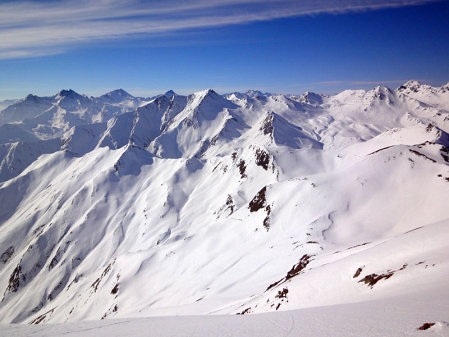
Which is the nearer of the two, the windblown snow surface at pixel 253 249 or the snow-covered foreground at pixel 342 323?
the snow-covered foreground at pixel 342 323

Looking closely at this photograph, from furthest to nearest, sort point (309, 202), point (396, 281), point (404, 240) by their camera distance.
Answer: point (309, 202)
point (404, 240)
point (396, 281)

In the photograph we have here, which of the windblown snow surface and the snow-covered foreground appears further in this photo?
the windblown snow surface

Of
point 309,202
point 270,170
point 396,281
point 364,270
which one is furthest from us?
point 270,170

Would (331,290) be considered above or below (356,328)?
below

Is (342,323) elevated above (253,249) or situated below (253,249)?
above

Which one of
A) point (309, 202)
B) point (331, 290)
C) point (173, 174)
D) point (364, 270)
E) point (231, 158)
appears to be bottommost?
point (173, 174)

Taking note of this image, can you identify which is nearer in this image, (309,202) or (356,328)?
(356,328)

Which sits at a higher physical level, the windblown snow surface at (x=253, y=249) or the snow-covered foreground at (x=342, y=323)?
the snow-covered foreground at (x=342, y=323)

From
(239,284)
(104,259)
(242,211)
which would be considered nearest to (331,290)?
(239,284)

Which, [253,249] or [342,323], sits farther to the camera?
[253,249]

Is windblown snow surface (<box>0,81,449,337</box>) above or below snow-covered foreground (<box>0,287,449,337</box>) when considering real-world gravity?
below

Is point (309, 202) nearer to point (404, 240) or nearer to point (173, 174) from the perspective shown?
point (404, 240)
